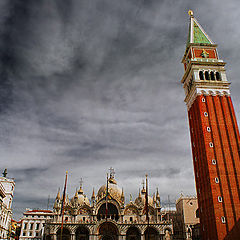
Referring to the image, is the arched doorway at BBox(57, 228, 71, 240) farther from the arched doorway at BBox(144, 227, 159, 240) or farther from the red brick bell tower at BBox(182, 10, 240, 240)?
the red brick bell tower at BBox(182, 10, 240, 240)

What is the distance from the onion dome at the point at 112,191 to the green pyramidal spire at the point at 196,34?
4322 cm

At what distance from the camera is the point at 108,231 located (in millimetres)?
57750

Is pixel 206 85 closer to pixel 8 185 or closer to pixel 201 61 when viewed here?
pixel 201 61

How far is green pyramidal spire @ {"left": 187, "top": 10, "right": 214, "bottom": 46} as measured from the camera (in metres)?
57.9

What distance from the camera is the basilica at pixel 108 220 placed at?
56688mm

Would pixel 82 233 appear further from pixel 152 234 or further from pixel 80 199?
pixel 152 234

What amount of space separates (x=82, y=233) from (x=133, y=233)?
40.9 feet

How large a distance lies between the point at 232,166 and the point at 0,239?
45.0 meters

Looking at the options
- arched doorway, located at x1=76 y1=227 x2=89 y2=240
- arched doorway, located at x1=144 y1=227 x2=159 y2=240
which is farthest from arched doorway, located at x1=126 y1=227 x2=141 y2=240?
arched doorway, located at x1=76 y1=227 x2=89 y2=240

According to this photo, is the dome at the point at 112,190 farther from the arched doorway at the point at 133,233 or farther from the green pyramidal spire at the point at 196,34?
the green pyramidal spire at the point at 196,34

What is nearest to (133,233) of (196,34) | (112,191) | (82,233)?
(112,191)

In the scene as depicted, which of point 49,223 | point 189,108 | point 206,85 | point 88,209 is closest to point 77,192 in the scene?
point 88,209

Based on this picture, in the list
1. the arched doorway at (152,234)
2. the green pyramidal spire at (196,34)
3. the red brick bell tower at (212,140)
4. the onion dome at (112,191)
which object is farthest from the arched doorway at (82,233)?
the green pyramidal spire at (196,34)

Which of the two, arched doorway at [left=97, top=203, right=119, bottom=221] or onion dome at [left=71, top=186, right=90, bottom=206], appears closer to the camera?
arched doorway at [left=97, top=203, right=119, bottom=221]
